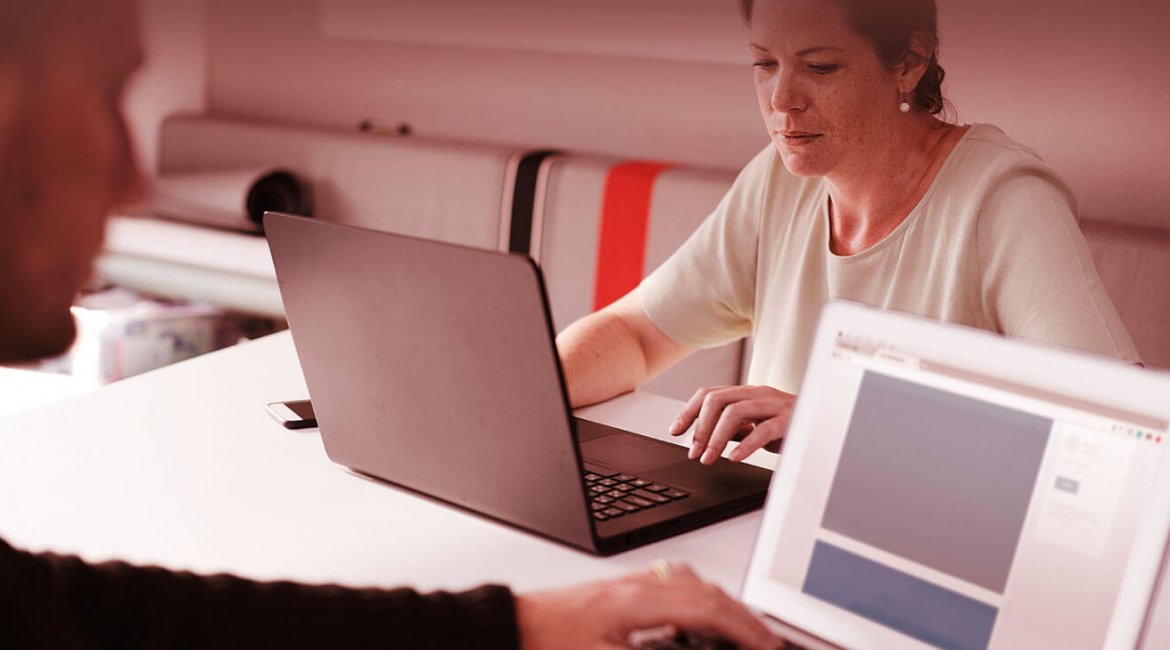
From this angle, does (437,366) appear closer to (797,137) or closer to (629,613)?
(629,613)

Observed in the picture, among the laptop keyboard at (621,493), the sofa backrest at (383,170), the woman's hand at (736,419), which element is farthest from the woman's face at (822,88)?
the sofa backrest at (383,170)

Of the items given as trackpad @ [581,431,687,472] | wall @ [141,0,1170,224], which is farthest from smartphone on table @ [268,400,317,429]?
wall @ [141,0,1170,224]

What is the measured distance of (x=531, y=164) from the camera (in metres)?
2.50

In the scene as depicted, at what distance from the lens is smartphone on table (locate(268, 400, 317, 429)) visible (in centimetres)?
131

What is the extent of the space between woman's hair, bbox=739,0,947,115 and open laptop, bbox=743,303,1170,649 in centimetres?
73

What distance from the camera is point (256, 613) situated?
0.80m

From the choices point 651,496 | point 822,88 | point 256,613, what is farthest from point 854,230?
point 256,613

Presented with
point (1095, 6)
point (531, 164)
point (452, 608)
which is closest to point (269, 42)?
point (531, 164)

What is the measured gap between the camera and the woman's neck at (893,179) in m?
1.52

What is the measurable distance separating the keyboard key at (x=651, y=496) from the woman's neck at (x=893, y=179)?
55 cm

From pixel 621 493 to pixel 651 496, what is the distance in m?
0.03

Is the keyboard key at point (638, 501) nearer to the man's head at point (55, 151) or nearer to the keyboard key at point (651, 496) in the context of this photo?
the keyboard key at point (651, 496)

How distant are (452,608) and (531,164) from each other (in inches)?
69.3

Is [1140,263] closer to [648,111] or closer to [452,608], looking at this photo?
[648,111]
